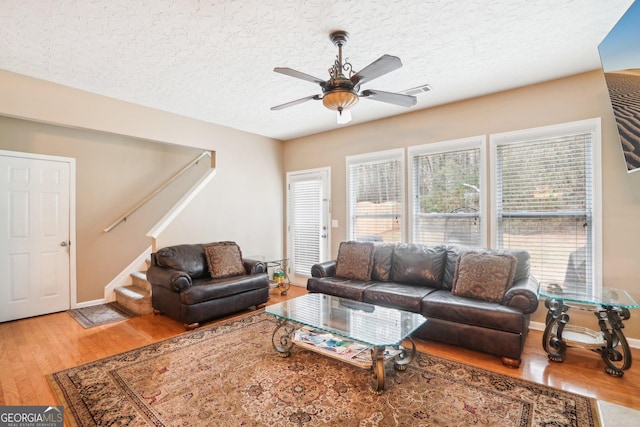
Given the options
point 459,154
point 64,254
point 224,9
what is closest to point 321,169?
point 459,154

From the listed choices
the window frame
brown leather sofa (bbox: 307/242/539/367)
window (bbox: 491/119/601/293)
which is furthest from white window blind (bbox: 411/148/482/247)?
brown leather sofa (bbox: 307/242/539/367)

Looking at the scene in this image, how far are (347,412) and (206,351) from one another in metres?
1.54

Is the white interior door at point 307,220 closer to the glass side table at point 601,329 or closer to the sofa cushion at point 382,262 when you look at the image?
the sofa cushion at point 382,262

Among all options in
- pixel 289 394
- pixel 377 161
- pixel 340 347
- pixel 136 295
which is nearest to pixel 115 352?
pixel 136 295

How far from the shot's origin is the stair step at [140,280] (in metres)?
4.29

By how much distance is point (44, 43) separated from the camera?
2.57 m

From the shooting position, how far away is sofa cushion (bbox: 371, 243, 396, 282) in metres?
3.88

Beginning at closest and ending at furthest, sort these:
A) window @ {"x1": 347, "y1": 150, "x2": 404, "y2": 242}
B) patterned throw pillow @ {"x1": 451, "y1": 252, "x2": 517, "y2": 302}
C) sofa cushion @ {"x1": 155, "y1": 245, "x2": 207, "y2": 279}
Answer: patterned throw pillow @ {"x1": 451, "y1": 252, "x2": 517, "y2": 302} < sofa cushion @ {"x1": 155, "y1": 245, "x2": 207, "y2": 279} < window @ {"x1": 347, "y1": 150, "x2": 404, "y2": 242}

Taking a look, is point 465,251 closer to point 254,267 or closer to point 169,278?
point 254,267

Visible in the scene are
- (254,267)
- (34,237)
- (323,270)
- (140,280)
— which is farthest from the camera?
(140,280)

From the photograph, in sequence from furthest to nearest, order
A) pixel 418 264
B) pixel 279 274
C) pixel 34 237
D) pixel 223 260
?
pixel 279 274 < pixel 223 260 < pixel 34 237 < pixel 418 264

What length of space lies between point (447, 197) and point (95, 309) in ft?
16.7

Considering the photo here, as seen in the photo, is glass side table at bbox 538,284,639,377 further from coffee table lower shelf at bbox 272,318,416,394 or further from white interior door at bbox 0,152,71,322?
white interior door at bbox 0,152,71,322

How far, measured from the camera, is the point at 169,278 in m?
3.56
